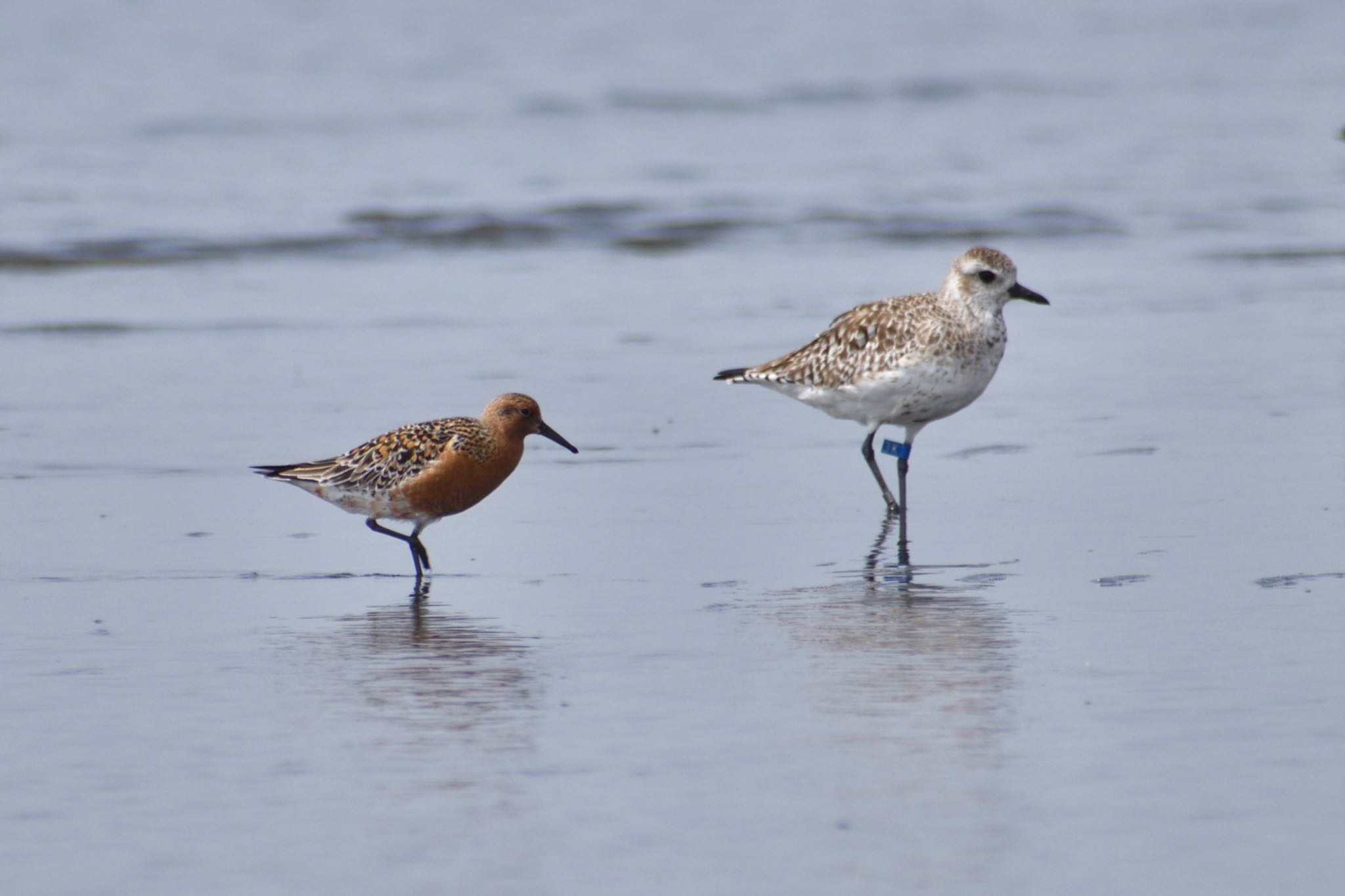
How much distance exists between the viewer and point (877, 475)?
9.84 meters

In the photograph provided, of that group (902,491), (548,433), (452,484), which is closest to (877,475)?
(902,491)

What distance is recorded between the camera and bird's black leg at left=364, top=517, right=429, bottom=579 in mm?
8258

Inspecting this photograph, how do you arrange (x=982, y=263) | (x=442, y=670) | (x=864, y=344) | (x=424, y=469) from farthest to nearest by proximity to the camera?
1. (x=864, y=344)
2. (x=982, y=263)
3. (x=424, y=469)
4. (x=442, y=670)

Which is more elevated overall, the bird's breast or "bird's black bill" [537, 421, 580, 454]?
"bird's black bill" [537, 421, 580, 454]

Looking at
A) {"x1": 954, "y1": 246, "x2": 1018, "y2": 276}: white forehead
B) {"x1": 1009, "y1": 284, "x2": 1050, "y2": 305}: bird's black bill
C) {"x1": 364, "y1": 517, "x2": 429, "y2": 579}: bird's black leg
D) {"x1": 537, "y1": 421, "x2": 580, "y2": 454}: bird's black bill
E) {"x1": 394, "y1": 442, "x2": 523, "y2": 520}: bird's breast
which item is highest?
{"x1": 954, "y1": 246, "x2": 1018, "y2": 276}: white forehead

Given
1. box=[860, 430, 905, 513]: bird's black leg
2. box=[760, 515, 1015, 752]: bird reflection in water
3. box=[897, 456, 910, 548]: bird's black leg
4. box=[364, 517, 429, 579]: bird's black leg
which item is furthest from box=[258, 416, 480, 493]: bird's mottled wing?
box=[860, 430, 905, 513]: bird's black leg

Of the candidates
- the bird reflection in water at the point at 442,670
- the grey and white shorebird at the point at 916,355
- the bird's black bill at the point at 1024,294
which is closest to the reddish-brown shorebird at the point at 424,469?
the bird reflection in water at the point at 442,670

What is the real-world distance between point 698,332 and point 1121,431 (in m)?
4.48

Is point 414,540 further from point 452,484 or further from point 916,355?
point 916,355

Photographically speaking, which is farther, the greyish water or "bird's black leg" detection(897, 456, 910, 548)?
"bird's black leg" detection(897, 456, 910, 548)

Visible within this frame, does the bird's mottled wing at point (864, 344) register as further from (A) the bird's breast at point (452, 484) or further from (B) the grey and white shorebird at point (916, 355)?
(A) the bird's breast at point (452, 484)

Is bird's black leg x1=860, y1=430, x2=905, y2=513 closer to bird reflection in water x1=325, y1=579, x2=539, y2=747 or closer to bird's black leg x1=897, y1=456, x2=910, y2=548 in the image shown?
bird's black leg x1=897, y1=456, x2=910, y2=548

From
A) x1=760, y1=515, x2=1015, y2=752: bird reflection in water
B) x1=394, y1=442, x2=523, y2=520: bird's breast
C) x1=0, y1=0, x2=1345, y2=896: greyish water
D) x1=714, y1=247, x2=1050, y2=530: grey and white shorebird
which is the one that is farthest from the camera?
x1=714, y1=247, x2=1050, y2=530: grey and white shorebird

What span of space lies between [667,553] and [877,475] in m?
1.73
